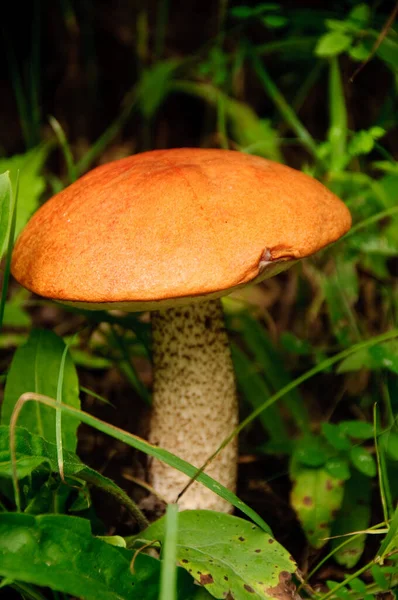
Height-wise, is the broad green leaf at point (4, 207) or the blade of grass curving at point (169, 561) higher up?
the broad green leaf at point (4, 207)

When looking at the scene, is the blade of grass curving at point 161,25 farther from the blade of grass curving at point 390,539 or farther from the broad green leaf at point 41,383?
the blade of grass curving at point 390,539

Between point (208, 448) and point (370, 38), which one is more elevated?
point (370, 38)

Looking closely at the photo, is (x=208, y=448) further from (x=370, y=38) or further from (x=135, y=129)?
(x=135, y=129)

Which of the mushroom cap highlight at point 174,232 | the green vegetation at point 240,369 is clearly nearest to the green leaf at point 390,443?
the green vegetation at point 240,369

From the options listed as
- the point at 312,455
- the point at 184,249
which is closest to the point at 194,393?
the point at 312,455

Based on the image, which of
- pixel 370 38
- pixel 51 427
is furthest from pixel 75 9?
pixel 51 427

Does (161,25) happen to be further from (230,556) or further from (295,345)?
(230,556)
